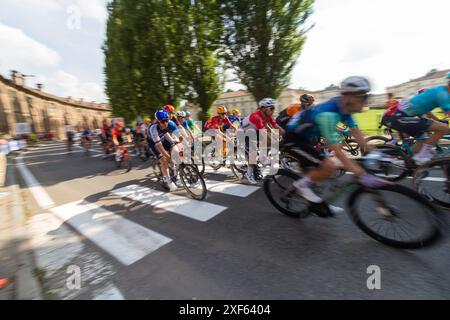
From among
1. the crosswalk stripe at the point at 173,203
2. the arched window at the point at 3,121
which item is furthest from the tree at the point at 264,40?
the arched window at the point at 3,121

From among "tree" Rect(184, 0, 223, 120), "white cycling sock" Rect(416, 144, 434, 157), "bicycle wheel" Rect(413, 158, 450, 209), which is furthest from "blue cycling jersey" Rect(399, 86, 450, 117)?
"tree" Rect(184, 0, 223, 120)

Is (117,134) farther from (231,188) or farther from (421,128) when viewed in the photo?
(421,128)

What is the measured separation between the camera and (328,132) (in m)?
2.69

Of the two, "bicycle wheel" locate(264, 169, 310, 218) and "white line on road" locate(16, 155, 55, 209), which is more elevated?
"bicycle wheel" locate(264, 169, 310, 218)

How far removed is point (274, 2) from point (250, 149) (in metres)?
12.2

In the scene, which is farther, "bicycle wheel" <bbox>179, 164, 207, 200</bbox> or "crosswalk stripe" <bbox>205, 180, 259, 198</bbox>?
"crosswalk stripe" <bbox>205, 180, 259, 198</bbox>

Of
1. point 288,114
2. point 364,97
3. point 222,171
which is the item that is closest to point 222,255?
point 364,97

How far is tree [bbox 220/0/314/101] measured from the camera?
45.1 feet

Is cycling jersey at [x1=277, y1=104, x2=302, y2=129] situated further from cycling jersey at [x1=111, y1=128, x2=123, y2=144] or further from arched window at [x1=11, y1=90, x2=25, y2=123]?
arched window at [x1=11, y1=90, x2=25, y2=123]

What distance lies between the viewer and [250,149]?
19.0 feet

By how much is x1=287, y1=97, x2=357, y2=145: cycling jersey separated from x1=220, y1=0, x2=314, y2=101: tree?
12.6m

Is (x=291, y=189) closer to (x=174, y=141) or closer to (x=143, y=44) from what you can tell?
(x=174, y=141)

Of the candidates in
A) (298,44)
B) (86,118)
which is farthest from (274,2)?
(86,118)
